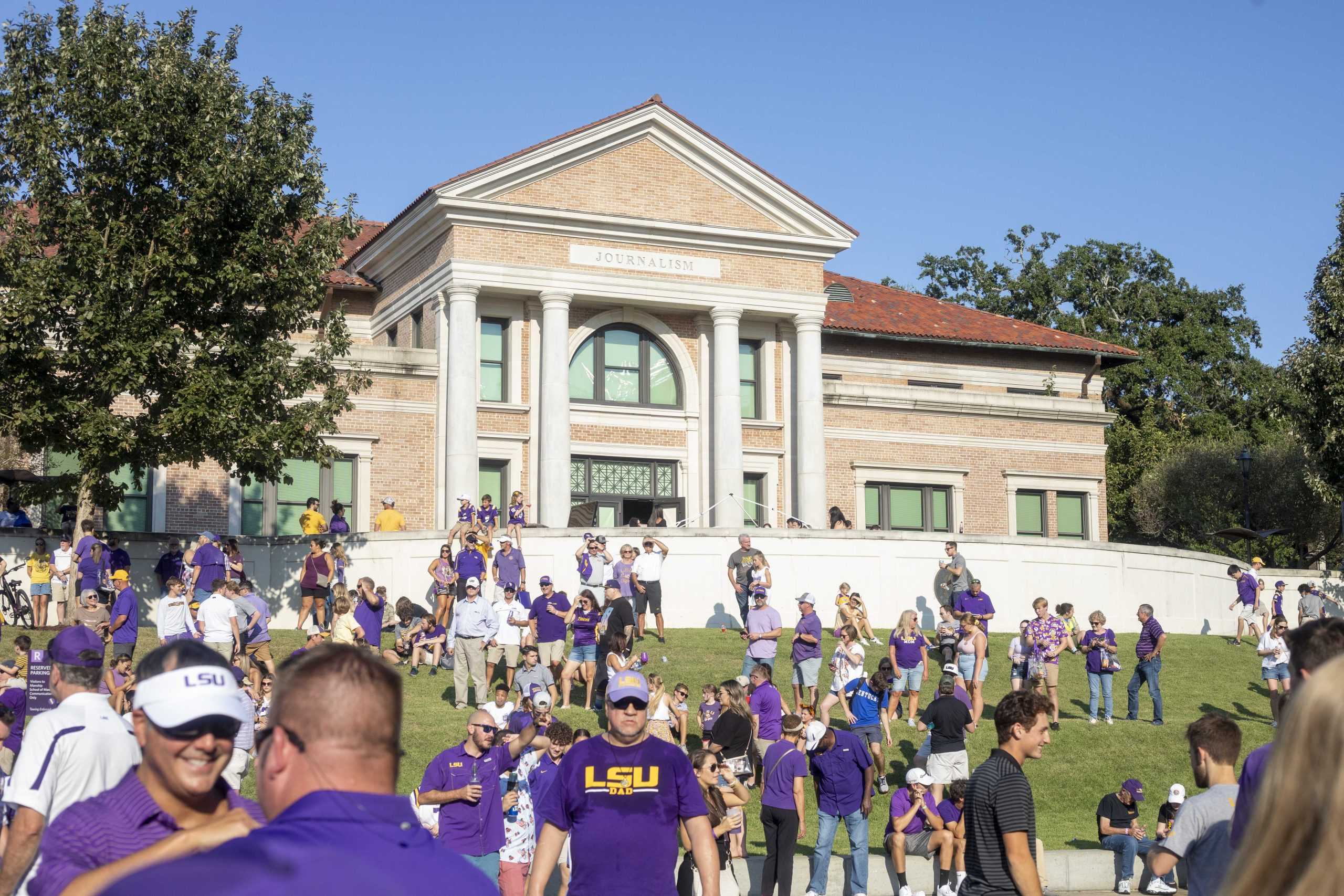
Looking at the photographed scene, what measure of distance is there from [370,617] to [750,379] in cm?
1997

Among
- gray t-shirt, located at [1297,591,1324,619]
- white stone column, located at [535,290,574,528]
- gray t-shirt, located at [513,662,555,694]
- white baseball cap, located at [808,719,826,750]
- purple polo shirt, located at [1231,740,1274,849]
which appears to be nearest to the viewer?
purple polo shirt, located at [1231,740,1274,849]

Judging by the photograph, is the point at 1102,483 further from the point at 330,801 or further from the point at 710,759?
the point at 330,801

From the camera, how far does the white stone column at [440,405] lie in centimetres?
3722

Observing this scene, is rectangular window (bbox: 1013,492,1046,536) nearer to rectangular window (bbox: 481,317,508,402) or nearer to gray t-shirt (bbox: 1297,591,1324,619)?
gray t-shirt (bbox: 1297,591,1324,619)

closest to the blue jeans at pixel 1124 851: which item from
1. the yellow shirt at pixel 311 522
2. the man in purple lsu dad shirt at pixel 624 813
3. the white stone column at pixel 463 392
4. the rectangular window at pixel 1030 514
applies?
the man in purple lsu dad shirt at pixel 624 813

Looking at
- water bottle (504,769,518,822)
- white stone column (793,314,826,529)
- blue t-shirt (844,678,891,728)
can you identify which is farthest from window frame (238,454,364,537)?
water bottle (504,769,518,822)

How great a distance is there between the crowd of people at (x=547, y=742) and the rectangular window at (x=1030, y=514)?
12456 mm

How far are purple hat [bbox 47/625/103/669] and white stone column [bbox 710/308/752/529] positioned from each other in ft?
106

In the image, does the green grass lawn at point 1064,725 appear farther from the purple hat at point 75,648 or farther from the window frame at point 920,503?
the window frame at point 920,503

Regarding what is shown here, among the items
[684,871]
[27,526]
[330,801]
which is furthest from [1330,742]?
[27,526]

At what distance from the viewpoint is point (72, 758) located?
5.67 metres

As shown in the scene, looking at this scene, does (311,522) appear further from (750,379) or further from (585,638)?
(750,379)

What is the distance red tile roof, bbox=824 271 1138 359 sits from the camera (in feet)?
152

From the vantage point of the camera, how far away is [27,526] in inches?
1166
